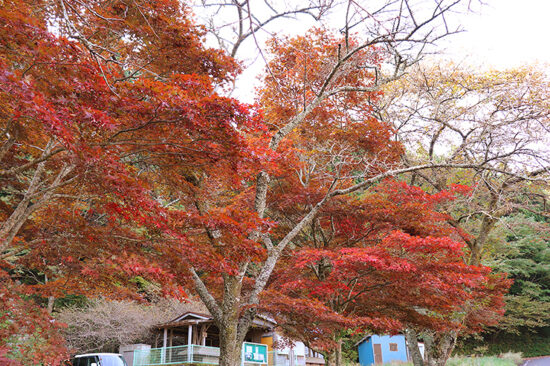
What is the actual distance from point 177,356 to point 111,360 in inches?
90.3

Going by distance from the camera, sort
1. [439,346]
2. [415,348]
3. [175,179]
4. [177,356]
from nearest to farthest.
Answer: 1. [175,179]
2. [439,346]
3. [415,348]
4. [177,356]

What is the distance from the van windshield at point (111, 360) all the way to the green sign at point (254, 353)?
14.7 feet

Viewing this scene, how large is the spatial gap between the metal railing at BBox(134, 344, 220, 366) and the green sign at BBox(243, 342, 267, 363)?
1.22 metres

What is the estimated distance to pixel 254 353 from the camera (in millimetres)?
15344

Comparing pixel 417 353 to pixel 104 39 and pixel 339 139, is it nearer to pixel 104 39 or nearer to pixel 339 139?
pixel 339 139

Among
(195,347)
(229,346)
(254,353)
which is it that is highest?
(229,346)

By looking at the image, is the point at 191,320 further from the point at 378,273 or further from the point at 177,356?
the point at 378,273

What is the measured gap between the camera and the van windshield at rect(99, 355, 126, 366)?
524 inches

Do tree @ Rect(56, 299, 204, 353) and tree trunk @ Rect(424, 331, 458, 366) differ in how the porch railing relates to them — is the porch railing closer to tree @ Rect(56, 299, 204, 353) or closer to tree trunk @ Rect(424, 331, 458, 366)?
tree @ Rect(56, 299, 204, 353)

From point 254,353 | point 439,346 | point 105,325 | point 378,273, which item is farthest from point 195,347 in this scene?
point 378,273

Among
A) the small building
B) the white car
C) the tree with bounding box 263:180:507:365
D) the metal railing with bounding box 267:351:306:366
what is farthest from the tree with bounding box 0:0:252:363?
the metal railing with bounding box 267:351:306:366

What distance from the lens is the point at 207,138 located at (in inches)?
169

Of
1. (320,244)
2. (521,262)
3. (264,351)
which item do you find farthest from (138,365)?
(521,262)

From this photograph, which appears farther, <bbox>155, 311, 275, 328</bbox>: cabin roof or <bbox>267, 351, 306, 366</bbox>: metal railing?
<bbox>267, 351, 306, 366</bbox>: metal railing
